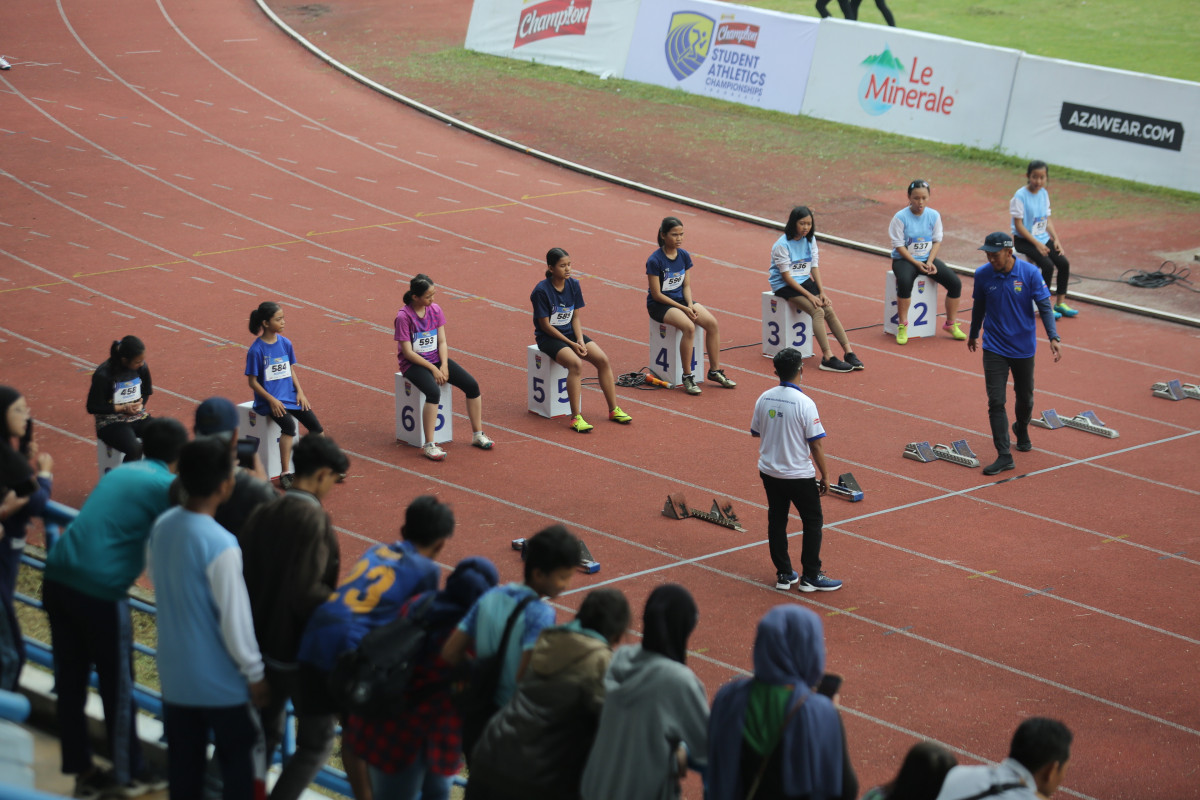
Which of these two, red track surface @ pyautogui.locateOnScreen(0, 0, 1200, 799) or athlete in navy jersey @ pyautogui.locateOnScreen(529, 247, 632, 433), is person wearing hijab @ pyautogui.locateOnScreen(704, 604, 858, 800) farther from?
athlete in navy jersey @ pyautogui.locateOnScreen(529, 247, 632, 433)

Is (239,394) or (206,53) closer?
(239,394)

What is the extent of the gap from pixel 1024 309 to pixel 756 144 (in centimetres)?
1344

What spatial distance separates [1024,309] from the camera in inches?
476

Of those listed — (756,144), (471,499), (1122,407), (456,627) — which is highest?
(756,144)

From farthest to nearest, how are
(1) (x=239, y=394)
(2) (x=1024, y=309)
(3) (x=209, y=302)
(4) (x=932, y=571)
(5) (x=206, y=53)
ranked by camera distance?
(5) (x=206, y=53) → (3) (x=209, y=302) → (1) (x=239, y=394) → (2) (x=1024, y=309) → (4) (x=932, y=571)

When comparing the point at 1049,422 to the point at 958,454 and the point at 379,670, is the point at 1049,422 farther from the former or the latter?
the point at 379,670

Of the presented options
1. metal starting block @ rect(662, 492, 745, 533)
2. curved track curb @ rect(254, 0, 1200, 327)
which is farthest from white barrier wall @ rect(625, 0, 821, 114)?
metal starting block @ rect(662, 492, 745, 533)

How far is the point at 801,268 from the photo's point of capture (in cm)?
1480

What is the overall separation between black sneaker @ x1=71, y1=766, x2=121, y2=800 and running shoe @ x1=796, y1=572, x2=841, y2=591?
5.40m

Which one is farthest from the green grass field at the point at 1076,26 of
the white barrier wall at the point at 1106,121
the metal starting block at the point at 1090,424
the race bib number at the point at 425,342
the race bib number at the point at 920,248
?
the race bib number at the point at 425,342

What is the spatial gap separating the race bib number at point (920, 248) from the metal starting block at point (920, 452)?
4.16m

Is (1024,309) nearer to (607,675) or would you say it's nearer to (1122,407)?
(1122,407)

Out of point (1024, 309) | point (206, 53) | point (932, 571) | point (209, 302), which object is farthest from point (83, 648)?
point (206, 53)

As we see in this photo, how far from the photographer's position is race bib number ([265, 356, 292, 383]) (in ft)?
35.9
